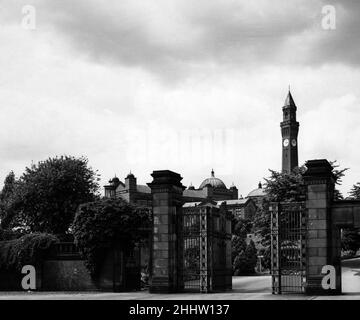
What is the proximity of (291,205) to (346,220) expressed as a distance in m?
2.49

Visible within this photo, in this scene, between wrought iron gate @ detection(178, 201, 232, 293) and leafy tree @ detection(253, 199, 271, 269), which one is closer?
wrought iron gate @ detection(178, 201, 232, 293)

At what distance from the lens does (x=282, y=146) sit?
12456cm

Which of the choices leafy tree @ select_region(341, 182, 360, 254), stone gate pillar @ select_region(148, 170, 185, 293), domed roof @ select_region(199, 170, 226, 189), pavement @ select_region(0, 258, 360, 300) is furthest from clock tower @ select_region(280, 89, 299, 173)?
stone gate pillar @ select_region(148, 170, 185, 293)

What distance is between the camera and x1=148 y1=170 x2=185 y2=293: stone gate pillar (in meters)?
26.5

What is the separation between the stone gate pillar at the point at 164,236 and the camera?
2647 centimetres

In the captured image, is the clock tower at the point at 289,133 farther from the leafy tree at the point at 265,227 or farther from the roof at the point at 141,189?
the leafy tree at the point at 265,227

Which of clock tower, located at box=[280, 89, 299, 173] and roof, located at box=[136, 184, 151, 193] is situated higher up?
clock tower, located at box=[280, 89, 299, 173]

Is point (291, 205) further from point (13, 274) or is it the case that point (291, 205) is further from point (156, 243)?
point (13, 274)

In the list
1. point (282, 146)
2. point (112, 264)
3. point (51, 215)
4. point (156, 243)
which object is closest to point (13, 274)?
point (112, 264)

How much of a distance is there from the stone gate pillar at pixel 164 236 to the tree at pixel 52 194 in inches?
870

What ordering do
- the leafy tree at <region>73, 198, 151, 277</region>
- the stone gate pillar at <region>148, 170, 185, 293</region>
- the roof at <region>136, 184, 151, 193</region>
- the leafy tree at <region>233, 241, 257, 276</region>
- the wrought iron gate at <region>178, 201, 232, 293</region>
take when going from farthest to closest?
the roof at <region>136, 184, 151, 193</region>, the leafy tree at <region>233, 241, 257, 276</region>, the leafy tree at <region>73, 198, 151, 277</region>, the wrought iron gate at <region>178, 201, 232, 293</region>, the stone gate pillar at <region>148, 170, 185, 293</region>

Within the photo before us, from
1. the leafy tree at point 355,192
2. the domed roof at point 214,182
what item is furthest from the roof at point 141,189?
the leafy tree at point 355,192

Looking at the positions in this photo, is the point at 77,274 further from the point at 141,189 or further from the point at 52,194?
the point at 141,189

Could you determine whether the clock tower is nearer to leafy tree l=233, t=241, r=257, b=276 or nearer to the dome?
the dome
